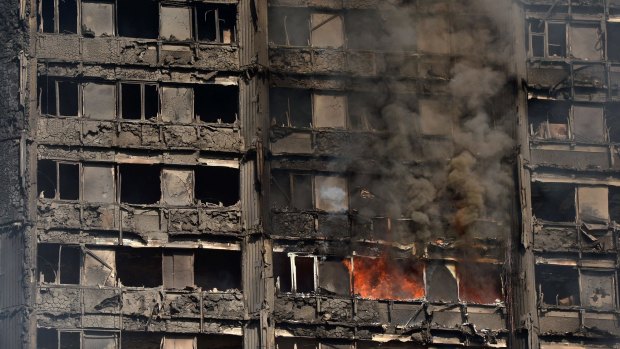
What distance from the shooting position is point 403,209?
34.8m

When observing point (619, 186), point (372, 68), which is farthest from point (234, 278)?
point (619, 186)

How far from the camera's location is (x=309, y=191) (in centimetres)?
3497

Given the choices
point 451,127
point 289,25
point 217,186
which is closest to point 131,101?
point 217,186

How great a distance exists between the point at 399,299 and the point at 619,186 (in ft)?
26.8

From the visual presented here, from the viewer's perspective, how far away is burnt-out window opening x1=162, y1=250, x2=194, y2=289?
111 feet

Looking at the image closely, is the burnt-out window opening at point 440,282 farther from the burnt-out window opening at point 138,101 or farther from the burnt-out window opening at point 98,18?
the burnt-out window opening at point 98,18

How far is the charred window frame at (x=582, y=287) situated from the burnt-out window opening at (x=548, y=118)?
4388mm

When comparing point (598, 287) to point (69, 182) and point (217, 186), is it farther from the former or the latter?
point (69, 182)

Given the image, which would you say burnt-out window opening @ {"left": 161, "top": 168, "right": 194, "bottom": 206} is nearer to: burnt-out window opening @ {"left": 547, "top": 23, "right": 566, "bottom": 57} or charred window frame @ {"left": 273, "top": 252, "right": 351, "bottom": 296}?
charred window frame @ {"left": 273, "top": 252, "right": 351, "bottom": 296}

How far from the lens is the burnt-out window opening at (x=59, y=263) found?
33.7m

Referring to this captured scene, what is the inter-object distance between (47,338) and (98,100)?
25.0ft

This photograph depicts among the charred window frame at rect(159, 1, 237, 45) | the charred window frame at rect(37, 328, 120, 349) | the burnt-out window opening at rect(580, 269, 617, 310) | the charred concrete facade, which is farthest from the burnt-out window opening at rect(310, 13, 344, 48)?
the charred window frame at rect(37, 328, 120, 349)

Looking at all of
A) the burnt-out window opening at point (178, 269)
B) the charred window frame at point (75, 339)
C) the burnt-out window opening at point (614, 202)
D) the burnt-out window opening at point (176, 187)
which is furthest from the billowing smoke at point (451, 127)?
the charred window frame at point (75, 339)

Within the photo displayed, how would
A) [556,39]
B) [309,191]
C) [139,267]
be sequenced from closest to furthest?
[139,267] < [309,191] < [556,39]
